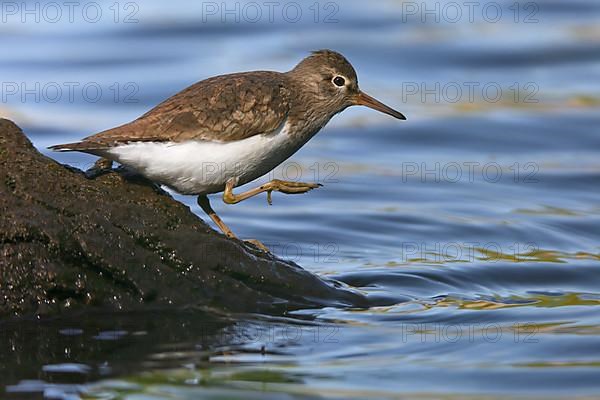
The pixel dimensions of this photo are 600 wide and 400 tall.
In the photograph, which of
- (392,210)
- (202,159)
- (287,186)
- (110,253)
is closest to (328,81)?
(287,186)

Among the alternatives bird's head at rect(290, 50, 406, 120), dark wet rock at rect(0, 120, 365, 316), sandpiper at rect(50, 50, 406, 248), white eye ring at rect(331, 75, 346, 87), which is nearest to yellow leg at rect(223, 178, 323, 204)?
sandpiper at rect(50, 50, 406, 248)

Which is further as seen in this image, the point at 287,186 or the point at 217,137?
the point at 287,186

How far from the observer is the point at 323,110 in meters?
8.98

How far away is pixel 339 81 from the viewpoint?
9242 mm

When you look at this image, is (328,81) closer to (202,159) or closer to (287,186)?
(287,186)

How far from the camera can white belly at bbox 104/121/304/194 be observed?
25.4ft

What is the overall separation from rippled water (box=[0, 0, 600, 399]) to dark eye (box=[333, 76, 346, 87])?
1.41 meters

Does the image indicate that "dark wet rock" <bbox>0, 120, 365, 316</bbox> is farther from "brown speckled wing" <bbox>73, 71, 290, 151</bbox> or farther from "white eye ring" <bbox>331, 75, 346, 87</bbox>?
"white eye ring" <bbox>331, 75, 346, 87</bbox>

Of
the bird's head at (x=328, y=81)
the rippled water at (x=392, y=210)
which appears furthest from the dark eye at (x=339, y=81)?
the rippled water at (x=392, y=210)

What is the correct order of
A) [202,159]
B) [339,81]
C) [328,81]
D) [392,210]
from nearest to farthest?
1. [202,159]
2. [328,81]
3. [339,81]
4. [392,210]

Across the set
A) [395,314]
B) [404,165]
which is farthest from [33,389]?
[404,165]

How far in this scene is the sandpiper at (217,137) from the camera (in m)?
7.79

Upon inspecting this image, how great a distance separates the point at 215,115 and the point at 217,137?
0.56 feet

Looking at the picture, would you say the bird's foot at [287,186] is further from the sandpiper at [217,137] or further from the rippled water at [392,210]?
the rippled water at [392,210]
